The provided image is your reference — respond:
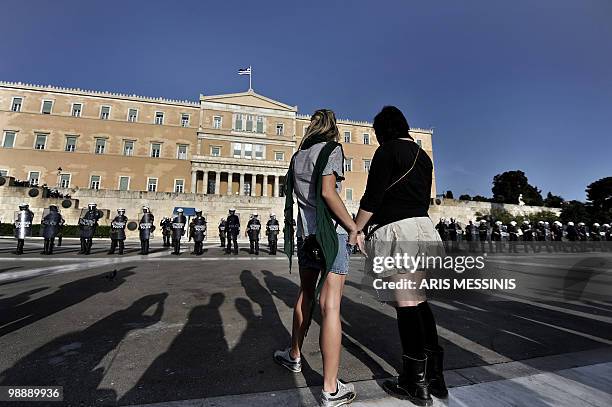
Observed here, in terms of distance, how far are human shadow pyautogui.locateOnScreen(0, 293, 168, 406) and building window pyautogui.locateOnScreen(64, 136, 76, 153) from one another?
4986 cm

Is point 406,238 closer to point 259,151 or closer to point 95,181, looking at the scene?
point 259,151

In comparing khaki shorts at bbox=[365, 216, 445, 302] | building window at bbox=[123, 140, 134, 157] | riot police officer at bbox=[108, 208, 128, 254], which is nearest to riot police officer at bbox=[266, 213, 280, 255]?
riot police officer at bbox=[108, 208, 128, 254]

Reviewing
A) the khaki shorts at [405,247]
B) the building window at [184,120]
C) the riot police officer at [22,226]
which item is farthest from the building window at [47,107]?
the khaki shorts at [405,247]

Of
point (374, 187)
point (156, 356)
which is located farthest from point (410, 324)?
point (156, 356)

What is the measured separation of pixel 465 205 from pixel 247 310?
4378 cm

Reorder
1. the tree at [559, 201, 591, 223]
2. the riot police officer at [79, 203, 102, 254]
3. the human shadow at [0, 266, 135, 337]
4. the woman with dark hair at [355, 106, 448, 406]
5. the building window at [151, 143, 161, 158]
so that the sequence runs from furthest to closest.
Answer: the building window at [151, 143, 161, 158]
the tree at [559, 201, 591, 223]
the riot police officer at [79, 203, 102, 254]
the human shadow at [0, 266, 135, 337]
the woman with dark hair at [355, 106, 448, 406]

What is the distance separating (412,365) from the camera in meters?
1.95

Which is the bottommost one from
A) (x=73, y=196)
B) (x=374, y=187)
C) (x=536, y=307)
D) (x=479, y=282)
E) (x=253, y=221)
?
(x=536, y=307)

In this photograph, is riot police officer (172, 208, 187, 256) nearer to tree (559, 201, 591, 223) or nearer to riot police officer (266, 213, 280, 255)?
riot police officer (266, 213, 280, 255)

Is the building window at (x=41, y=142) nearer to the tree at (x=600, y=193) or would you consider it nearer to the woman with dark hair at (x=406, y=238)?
the woman with dark hair at (x=406, y=238)

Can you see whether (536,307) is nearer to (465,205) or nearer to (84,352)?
(84,352)

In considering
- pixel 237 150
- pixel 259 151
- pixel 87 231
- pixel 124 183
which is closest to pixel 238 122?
pixel 237 150

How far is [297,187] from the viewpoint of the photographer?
2.39 metres

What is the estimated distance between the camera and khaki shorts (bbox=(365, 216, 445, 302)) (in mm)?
2086
